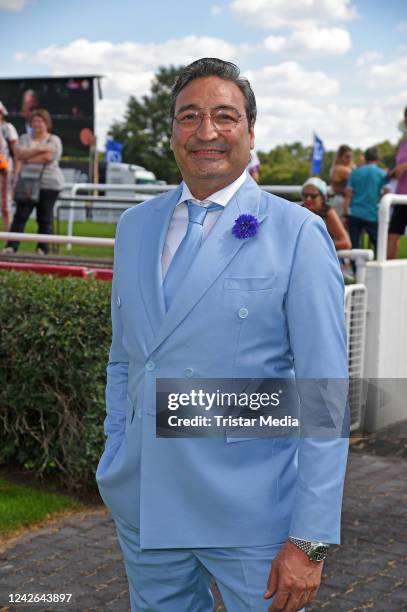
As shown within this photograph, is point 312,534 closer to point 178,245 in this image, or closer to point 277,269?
point 277,269

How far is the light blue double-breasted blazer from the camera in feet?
8.11

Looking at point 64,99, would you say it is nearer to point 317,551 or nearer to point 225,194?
point 225,194

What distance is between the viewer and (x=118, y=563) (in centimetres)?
508

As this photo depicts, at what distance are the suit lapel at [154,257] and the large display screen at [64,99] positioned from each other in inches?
1064

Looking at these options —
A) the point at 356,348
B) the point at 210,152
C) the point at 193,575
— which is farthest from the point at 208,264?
the point at 356,348

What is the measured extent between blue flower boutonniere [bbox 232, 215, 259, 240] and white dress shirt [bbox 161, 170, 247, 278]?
0.11m

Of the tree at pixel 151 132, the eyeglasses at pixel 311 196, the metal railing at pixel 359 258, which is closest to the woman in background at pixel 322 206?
the eyeglasses at pixel 311 196

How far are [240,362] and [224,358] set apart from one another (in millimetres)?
44

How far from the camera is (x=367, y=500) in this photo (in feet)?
20.4

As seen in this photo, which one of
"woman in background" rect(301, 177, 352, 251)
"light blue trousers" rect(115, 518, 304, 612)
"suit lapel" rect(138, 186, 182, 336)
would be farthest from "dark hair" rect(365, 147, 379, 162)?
"light blue trousers" rect(115, 518, 304, 612)

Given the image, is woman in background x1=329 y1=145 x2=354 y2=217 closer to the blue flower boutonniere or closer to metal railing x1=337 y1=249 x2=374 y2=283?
metal railing x1=337 y1=249 x2=374 y2=283

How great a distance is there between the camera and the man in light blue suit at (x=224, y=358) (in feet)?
8.13
